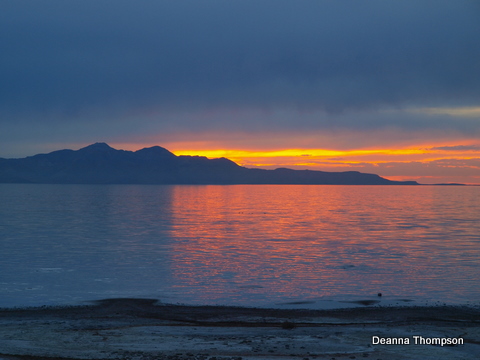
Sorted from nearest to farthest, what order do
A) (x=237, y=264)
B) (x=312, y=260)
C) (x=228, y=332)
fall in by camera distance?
1. (x=228, y=332)
2. (x=237, y=264)
3. (x=312, y=260)

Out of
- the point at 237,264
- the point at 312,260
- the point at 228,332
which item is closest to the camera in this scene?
the point at 228,332

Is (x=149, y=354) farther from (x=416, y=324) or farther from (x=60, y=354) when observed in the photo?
(x=416, y=324)

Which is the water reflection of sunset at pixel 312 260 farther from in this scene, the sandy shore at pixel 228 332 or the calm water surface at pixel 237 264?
the sandy shore at pixel 228 332

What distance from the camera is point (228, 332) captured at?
16.3m

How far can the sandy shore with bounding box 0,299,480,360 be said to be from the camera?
13.5 meters

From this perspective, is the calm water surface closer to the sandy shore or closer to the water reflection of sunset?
the water reflection of sunset

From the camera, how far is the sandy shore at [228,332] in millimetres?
13547

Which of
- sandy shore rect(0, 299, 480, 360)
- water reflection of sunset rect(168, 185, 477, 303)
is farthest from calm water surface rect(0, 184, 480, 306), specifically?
sandy shore rect(0, 299, 480, 360)

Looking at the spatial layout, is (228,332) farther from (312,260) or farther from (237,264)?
(312,260)

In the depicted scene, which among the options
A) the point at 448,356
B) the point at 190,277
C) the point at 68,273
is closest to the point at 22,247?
the point at 68,273

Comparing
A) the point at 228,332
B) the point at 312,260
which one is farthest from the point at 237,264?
the point at 228,332

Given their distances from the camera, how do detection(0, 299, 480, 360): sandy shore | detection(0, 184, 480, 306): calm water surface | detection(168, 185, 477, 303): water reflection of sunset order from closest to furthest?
detection(0, 299, 480, 360): sandy shore, detection(0, 184, 480, 306): calm water surface, detection(168, 185, 477, 303): water reflection of sunset

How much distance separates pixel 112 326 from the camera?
17109mm

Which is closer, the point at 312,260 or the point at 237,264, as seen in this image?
the point at 237,264
